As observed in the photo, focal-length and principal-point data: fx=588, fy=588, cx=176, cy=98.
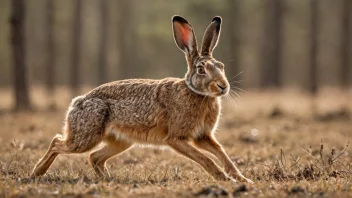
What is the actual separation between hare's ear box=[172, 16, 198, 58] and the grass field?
5.61ft

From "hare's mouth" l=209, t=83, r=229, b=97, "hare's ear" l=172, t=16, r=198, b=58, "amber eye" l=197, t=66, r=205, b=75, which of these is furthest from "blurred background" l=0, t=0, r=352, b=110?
"hare's mouth" l=209, t=83, r=229, b=97

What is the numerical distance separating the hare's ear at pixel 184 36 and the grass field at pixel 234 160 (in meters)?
1.71

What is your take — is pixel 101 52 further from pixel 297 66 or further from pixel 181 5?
pixel 297 66

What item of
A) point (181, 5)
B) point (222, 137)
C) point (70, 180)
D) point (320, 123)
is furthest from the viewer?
point (181, 5)

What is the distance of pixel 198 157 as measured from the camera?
7.45 meters

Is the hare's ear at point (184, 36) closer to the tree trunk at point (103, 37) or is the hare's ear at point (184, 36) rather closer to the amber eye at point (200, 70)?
the amber eye at point (200, 70)

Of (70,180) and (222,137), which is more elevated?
(70,180)

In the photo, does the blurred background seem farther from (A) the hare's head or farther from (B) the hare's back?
(A) the hare's head

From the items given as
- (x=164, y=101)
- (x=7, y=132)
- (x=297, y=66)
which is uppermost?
(x=164, y=101)

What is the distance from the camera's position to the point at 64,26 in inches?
2003

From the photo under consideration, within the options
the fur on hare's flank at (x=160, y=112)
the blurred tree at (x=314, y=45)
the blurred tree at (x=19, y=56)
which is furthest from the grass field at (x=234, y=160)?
the blurred tree at (x=314, y=45)

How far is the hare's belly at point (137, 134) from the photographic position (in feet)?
26.5

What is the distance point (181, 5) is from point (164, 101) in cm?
3611

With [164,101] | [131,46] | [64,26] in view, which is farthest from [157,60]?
[164,101]
